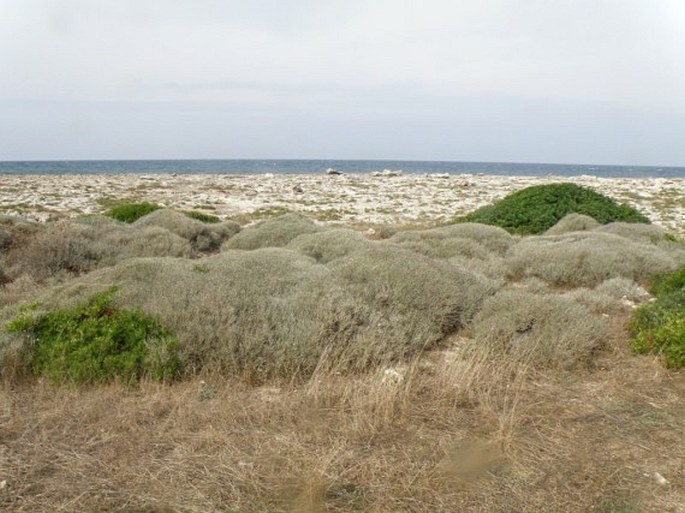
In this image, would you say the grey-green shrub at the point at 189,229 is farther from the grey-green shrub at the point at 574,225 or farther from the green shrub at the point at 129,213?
the grey-green shrub at the point at 574,225

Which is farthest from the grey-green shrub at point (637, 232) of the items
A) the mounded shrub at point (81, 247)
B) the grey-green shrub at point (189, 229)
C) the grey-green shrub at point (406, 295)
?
the mounded shrub at point (81, 247)

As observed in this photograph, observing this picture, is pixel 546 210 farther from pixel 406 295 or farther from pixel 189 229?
pixel 406 295

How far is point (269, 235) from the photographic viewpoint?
14.6 m

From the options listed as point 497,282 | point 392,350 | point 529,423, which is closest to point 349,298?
point 392,350

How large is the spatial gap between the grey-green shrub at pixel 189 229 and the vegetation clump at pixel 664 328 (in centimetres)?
1144

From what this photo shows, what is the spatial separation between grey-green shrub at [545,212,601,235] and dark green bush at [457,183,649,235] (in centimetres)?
110

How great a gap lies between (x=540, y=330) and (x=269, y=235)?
9.01 metres

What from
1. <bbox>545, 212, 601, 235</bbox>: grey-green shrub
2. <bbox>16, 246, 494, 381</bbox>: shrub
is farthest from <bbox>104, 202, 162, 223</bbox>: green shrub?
<bbox>545, 212, 601, 235</bbox>: grey-green shrub

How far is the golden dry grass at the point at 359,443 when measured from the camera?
3.89 meters

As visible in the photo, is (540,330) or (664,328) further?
(540,330)

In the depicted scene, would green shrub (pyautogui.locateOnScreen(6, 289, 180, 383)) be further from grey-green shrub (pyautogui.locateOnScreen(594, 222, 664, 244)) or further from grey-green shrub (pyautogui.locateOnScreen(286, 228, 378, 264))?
grey-green shrub (pyautogui.locateOnScreen(594, 222, 664, 244))

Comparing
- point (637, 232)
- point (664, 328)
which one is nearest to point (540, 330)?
point (664, 328)

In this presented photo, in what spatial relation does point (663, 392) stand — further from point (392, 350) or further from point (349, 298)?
point (349, 298)

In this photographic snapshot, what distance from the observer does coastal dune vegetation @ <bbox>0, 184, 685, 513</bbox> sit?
401 cm
